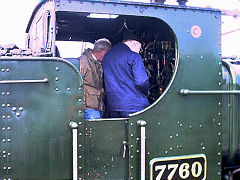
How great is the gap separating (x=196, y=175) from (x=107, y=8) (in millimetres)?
1816

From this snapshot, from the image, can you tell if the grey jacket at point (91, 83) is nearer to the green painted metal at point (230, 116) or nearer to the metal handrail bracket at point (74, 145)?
the metal handrail bracket at point (74, 145)

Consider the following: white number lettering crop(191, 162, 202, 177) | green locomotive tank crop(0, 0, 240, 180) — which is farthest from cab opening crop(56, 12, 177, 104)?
white number lettering crop(191, 162, 202, 177)

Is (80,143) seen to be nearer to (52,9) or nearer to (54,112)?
(54,112)

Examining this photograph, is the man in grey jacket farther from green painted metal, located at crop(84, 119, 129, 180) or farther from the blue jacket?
green painted metal, located at crop(84, 119, 129, 180)

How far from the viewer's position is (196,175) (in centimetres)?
309

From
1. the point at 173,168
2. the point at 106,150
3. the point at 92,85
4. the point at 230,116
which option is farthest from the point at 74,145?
the point at 230,116

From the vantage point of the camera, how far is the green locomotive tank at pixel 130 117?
257 cm

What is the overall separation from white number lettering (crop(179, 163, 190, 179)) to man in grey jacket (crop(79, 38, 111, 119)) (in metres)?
0.96

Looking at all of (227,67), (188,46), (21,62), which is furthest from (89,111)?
(227,67)

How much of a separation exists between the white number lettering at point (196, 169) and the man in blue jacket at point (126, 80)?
2.49ft

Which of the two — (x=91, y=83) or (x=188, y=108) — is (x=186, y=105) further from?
(x=91, y=83)

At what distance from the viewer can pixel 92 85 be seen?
327cm

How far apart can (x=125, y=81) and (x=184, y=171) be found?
106cm

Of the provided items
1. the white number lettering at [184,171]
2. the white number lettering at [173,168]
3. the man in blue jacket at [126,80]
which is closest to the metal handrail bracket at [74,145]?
the man in blue jacket at [126,80]
